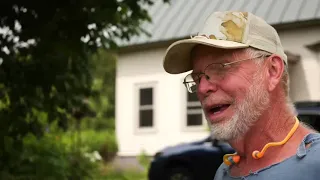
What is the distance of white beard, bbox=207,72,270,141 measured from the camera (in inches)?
56.4

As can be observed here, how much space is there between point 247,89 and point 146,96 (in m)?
13.7

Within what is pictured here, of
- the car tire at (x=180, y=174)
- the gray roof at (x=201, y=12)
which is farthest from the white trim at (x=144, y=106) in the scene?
the car tire at (x=180, y=174)

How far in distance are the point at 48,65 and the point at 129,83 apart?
11.4 metres

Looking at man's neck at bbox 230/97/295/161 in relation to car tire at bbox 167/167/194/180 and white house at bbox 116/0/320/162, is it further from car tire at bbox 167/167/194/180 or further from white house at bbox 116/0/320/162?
white house at bbox 116/0/320/162

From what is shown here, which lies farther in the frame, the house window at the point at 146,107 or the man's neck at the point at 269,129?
the house window at the point at 146,107

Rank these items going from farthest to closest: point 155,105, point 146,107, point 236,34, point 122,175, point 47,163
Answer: point 146,107, point 155,105, point 122,175, point 47,163, point 236,34

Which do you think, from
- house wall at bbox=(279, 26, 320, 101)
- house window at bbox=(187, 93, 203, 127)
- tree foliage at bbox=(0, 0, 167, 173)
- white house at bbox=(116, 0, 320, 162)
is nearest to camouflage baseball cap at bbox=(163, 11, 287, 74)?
tree foliage at bbox=(0, 0, 167, 173)

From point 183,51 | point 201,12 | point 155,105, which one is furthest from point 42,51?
point 155,105

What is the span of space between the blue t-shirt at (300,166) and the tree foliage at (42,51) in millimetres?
2627

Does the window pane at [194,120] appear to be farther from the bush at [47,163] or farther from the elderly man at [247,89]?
the elderly man at [247,89]

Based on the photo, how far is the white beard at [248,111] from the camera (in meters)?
1.43

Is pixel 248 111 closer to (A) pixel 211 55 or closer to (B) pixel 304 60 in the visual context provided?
(A) pixel 211 55

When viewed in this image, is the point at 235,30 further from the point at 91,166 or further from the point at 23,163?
the point at 91,166

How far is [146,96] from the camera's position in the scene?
15.1 metres
